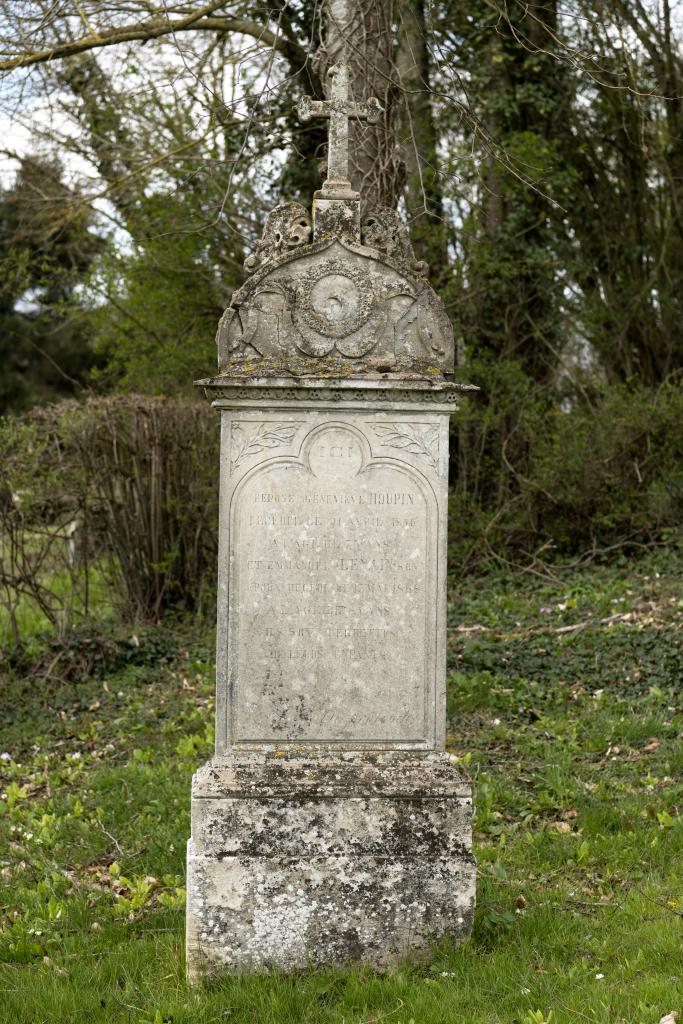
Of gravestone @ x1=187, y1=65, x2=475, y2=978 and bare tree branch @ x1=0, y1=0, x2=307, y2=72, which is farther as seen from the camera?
bare tree branch @ x1=0, y1=0, x2=307, y2=72

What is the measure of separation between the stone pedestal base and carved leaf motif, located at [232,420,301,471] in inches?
49.3

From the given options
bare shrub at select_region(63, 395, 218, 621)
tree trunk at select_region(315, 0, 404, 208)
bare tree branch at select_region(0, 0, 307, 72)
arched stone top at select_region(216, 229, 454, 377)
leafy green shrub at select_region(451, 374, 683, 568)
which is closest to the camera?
arched stone top at select_region(216, 229, 454, 377)

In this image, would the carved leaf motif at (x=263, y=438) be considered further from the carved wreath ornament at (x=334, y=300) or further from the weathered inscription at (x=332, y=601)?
the carved wreath ornament at (x=334, y=300)

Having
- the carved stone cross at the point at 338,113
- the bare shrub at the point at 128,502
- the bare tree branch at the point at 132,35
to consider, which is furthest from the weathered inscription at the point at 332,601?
the bare tree branch at the point at 132,35

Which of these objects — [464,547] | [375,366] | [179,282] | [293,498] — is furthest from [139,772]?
[179,282]

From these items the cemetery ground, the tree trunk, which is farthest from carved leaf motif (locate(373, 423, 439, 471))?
the tree trunk

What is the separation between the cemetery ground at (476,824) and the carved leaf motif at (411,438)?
190 cm

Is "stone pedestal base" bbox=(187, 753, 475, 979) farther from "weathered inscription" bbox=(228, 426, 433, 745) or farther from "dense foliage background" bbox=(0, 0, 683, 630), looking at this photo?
"dense foliage background" bbox=(0, 0, 683, 630)

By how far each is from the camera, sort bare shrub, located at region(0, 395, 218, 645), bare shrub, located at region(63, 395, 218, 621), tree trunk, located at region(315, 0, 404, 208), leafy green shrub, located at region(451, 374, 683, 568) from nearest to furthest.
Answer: tree trunk, located at region(315, 0, 404, 208), bare shrub, located at region(0, 395, 218, 645), bare shrub, located at region(63, 395, 218, 621), leafy green shrub, located at region(451, 374, 683, 568)

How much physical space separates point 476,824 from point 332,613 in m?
1.72

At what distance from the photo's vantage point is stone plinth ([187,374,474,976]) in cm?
417

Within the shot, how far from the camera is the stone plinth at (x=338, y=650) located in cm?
417

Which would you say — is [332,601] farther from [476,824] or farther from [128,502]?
[128,502]

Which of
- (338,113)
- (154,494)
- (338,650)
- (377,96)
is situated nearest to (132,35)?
(377,96)
